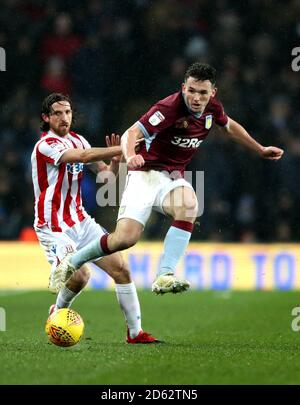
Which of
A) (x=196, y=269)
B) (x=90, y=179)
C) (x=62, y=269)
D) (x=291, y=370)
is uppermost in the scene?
(x=90, y=179)

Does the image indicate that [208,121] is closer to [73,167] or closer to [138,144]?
[138,144]

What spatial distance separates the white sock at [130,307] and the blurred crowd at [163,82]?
19.9 feet

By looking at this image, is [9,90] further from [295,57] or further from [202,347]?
[202,347]

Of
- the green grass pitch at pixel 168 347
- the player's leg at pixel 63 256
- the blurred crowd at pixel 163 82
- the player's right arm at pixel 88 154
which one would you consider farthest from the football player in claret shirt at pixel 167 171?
the blurred crowd at pixel 163 82

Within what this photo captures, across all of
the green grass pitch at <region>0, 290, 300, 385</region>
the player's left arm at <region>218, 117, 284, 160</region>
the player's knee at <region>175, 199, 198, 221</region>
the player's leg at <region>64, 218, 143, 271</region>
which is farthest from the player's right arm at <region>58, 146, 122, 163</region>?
the green grass pitch at <region>0, 290, 300, 385</region>

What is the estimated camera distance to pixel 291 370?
5.91 meters

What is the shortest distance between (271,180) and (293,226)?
2.49 ft

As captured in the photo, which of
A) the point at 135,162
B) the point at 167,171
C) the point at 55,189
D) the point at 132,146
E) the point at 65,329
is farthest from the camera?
the point at 55,189

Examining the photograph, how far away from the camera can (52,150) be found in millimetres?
7758

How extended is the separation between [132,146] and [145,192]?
47 cm

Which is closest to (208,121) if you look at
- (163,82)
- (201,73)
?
(201,73)

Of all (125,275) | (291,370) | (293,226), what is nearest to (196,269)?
(293,226)

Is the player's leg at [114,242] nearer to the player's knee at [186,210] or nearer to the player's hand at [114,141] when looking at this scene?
the player's knee at [186,210]

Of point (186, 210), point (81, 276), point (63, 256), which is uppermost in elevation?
point (186, 210)
